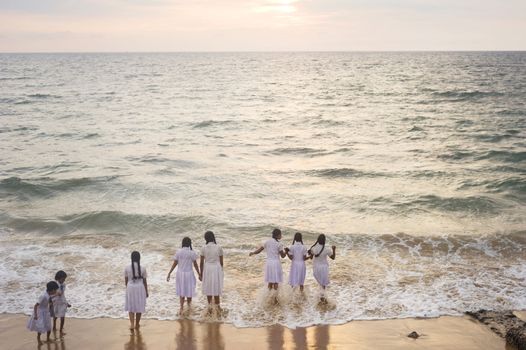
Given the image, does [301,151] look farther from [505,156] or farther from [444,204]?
[444,204]

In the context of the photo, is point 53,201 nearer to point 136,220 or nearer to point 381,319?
point 136,220

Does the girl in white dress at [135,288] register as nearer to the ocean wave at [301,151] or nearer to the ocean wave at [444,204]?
the ocean wave at [444,204]

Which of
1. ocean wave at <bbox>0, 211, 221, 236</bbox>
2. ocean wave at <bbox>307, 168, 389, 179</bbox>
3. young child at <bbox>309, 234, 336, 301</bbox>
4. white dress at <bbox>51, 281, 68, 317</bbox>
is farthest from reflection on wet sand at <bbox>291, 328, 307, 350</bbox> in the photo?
ocean wave at <bbox>307, 168, 389, 179</bbox>

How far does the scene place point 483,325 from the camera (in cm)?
1024

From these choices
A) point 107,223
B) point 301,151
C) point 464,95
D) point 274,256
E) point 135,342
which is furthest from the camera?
point 464,95

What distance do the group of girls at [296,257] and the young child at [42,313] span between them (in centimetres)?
421

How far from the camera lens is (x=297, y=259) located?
11.7 metres

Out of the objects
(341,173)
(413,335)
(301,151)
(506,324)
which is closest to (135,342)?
(413,335)

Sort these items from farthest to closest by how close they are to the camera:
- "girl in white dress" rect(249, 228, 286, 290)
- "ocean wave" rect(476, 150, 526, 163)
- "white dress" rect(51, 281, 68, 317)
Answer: "ocean wave" rect(476, 150, 526, 163) < "girl in white dress" rect(249, 228, 286, 290) < "white dress" rect(51, 281, 68, 317)

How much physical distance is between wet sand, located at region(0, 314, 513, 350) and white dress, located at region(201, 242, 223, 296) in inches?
31.0

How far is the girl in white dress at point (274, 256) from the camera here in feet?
37.6

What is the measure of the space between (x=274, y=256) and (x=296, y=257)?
20.3 inches

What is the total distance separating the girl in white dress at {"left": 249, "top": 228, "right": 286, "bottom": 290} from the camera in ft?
37.6

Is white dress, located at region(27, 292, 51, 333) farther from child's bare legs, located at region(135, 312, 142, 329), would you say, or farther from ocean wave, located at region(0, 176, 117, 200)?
ocean wave, located at region(0, 176, 117, 200)
